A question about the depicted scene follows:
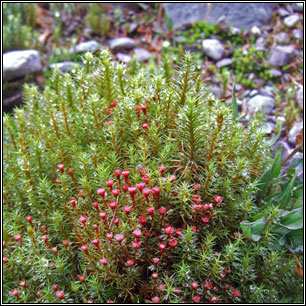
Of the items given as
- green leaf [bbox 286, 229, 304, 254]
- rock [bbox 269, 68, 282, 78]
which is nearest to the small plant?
green leaf [bbox 286, 229, 304, 254]

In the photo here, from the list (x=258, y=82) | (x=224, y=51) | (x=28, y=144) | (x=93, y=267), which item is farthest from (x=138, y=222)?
(x=224, y=51)

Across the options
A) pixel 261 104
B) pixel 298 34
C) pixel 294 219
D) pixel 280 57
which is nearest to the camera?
pixel 294 219

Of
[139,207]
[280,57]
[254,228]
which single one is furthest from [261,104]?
[139,207]

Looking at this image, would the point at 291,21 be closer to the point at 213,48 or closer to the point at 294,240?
the point at 213,48

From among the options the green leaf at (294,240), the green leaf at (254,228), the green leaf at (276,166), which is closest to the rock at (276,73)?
the green leaf at (276,166)

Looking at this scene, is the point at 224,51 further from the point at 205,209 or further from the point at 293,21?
the point at 205,209

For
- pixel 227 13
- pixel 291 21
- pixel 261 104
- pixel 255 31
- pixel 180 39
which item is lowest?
pixel 261 104

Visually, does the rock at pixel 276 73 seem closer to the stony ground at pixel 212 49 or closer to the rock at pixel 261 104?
the stony ground at pixel 212 49

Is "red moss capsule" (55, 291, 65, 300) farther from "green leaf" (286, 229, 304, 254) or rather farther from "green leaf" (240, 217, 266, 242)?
"green leaf" (286, 229, 304, 254)
